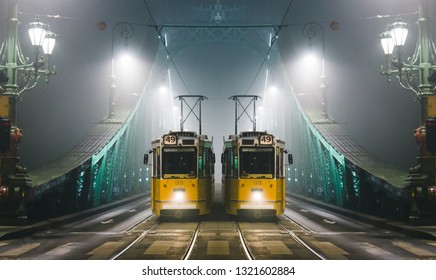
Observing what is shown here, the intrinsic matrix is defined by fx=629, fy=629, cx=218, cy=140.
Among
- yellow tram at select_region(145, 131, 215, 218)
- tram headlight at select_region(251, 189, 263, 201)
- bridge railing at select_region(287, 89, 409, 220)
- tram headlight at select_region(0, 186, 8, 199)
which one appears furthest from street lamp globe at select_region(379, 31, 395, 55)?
tram headlight at select_region(0, 186, 8, 199)

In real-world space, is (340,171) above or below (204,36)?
below

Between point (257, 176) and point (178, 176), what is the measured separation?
8.50 ft

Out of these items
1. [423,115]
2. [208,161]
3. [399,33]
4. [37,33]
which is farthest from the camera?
[208,161]

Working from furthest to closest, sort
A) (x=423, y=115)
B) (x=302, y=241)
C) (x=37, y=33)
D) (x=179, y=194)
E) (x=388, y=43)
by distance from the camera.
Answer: (x=179, y=194), (x=388, y=43), (x=37, y=33), (x=423, y=115), (x=302, y=241)

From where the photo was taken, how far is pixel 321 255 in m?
12.0

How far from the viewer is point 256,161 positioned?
817 inches

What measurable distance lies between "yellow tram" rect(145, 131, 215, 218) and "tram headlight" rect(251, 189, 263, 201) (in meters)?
1.73

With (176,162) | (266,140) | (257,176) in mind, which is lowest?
(257,176)

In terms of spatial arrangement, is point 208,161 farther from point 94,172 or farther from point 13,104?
point 13,104

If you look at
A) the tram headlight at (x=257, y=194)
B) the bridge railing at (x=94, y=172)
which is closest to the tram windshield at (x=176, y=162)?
the tram headlight at (x=257, y=194)

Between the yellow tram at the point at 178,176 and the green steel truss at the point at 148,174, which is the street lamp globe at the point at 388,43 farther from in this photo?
the yellow tram at the point at 178,176

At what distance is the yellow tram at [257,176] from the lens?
67.4 ft

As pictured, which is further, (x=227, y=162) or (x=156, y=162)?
(x=227, y=162)

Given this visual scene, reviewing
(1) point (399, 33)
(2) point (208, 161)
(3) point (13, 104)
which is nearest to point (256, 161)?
(2) point (208, 161)
